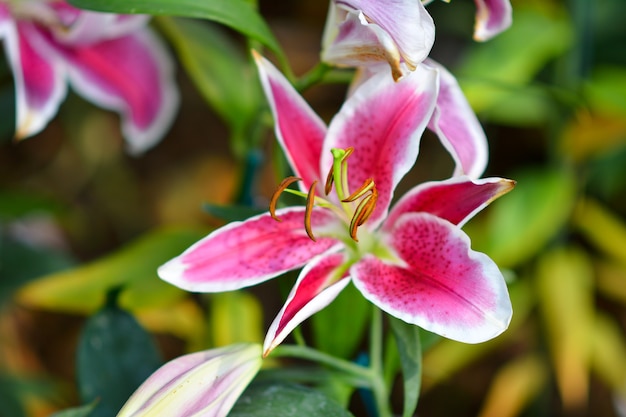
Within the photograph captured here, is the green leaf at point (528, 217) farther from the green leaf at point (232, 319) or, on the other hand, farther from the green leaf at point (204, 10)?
the green leaf at point (204, 10)

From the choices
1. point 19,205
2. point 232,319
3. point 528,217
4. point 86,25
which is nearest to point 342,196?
point 86,25

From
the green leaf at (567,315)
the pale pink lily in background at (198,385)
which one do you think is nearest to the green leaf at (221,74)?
Answer: the pale pink lily in background at (198,385)

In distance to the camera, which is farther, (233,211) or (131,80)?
(131,80)

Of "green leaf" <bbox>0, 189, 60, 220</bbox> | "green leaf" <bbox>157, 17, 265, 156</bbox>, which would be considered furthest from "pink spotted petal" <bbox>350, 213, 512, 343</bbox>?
"green leaf" <bbox>0, 189, 60, 220</bbox>

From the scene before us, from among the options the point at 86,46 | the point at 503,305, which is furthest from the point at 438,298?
the point at 86,46

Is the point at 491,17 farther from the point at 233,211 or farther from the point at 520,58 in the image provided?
the point at 520,58

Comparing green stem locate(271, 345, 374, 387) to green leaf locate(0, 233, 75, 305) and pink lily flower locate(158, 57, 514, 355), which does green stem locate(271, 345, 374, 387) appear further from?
green leaf locate(0, 233, 75, 305)
